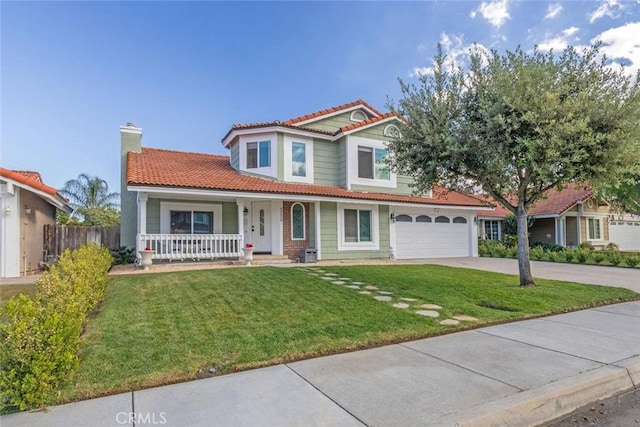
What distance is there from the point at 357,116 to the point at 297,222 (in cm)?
603

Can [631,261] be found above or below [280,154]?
below

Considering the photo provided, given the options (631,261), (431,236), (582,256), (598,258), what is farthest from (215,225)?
(631,261)

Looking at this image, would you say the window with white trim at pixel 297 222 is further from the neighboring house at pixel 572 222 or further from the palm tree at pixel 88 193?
the palm tree at pixel 88 193

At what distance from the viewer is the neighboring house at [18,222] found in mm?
10234

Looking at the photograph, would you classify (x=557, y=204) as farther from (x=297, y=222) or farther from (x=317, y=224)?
(x=297, y=222)

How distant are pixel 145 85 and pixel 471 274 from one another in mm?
16163

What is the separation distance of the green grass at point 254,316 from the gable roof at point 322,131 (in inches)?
273

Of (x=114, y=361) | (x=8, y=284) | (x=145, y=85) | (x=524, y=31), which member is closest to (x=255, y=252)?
(x=8, y=284)

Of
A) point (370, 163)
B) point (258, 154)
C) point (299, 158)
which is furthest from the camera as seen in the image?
point (370, 163)

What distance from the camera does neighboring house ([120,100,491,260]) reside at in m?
13.1

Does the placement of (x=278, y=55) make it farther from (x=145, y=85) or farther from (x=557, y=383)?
(x=557, y=383)

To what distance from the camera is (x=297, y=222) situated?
14.9m

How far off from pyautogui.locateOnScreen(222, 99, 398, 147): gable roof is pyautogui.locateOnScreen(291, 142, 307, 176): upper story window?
0.71 m

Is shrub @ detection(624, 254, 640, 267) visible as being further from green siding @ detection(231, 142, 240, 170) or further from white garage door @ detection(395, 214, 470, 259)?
green siding @ detection(231, 142, 240, 170)
